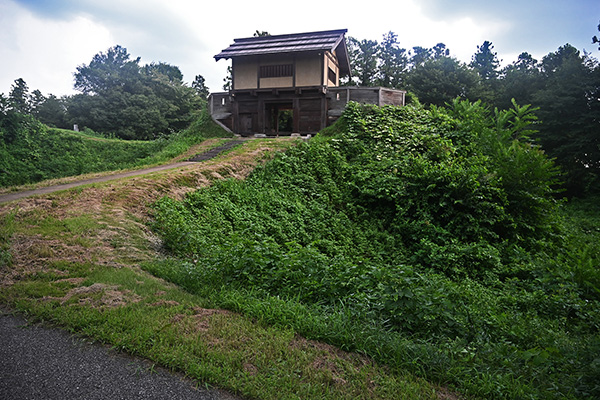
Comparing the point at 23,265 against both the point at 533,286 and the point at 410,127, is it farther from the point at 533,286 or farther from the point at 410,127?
the point at 410,127

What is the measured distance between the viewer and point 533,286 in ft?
24.1

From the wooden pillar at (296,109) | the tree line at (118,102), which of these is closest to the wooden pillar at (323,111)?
the wooden pillar at (296,109)

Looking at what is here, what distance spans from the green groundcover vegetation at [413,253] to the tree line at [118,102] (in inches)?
759

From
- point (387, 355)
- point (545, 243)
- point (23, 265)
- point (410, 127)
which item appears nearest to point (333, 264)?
point (387, 355)

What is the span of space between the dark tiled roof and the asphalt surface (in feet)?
61.1

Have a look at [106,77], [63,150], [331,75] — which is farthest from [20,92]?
[331,75]

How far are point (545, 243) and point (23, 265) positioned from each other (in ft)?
41.2

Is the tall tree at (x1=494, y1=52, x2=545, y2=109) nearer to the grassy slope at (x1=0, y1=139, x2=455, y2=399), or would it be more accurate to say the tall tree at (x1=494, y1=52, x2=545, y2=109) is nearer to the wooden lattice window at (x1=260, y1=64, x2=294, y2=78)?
the wooden lattice window at (x1=260, y1=64, x2=294, y2=78)

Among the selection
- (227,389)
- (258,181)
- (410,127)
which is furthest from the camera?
(410,127)

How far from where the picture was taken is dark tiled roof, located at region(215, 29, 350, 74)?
19.5 metres

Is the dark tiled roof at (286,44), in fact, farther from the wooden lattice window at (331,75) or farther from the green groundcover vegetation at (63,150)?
the green groundcover vegetation at (63,150)

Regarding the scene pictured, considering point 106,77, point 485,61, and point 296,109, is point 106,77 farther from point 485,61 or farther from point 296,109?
point 485,61

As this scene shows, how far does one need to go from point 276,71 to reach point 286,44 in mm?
1617

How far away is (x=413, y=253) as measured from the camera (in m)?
9.93
